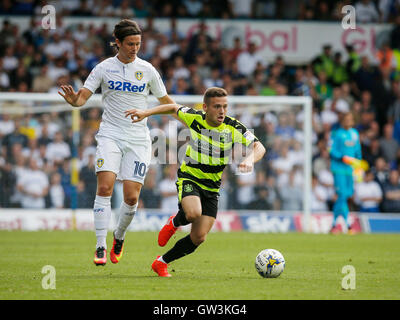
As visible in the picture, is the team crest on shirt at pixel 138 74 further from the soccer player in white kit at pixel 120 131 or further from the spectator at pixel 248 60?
the spectator at pixel 248 60

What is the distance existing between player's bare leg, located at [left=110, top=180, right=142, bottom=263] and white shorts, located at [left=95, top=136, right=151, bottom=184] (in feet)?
0.30

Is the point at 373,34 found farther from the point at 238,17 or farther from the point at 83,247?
the point at 83,247

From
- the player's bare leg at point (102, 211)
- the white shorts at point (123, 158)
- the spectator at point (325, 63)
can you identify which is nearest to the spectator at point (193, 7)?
the spectator at point (325, 63)

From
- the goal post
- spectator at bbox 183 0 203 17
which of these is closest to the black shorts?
the goal post

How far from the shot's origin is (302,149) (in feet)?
60.5

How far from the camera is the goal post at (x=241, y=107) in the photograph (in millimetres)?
17609

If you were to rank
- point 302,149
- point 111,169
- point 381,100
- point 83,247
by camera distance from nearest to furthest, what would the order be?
1. point 111,169
2. point 83,247
3. point 302,149
4. point 381,100

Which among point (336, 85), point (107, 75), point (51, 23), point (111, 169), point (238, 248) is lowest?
point (238, 248)

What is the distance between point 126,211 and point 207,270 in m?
1.22

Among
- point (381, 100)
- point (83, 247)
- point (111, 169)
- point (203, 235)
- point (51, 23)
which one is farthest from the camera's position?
point (381, 100)

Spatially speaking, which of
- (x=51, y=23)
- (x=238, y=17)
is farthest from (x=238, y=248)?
(x=238, y=17)

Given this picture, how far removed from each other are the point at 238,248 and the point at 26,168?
6.74 m

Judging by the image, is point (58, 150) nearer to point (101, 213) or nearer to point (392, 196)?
point (392, 196)

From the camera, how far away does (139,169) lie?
9422 millimetres
